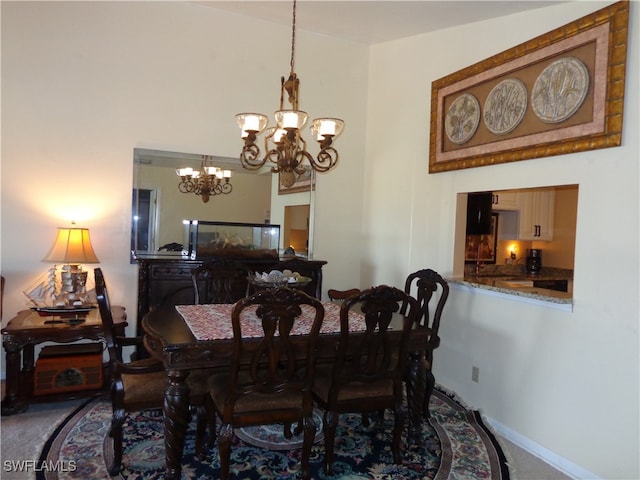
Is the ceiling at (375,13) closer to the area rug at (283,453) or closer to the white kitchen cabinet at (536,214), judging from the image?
the white kitchen cabinet at (536,214)

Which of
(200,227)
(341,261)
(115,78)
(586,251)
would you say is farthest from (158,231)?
(586,251)

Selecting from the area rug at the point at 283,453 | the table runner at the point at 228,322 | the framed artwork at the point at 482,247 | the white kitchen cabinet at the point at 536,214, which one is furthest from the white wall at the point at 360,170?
the white kitchen cabinet at the point at 536,214

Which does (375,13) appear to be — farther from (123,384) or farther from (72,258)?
(123,384)

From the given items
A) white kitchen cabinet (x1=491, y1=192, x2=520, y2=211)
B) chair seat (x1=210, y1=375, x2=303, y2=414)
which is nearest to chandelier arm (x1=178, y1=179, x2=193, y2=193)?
chair seat (x1=210, y1=375, x2=303, y2=414)

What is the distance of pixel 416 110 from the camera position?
12.8 feet

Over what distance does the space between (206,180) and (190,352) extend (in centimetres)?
227

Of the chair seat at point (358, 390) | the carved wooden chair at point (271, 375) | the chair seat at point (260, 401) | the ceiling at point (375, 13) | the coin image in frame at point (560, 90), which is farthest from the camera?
the ceiling at point (375, 13)

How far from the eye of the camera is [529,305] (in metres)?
2.79

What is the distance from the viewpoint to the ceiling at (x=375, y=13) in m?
3.09

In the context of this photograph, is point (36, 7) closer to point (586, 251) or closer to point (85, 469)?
point (85, 469)

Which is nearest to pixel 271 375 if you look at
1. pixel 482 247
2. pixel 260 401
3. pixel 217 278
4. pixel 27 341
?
pixel 260 401

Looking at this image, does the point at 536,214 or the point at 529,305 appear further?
the point at 536,214

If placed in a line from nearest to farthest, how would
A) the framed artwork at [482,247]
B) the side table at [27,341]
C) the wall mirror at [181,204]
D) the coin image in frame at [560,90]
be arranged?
the coin image in frame at [560,90]
the side table at [27,341]
the wall mirror at [181,204]
the framed artwork at [482,247]

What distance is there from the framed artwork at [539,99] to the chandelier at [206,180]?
1.90 meters
